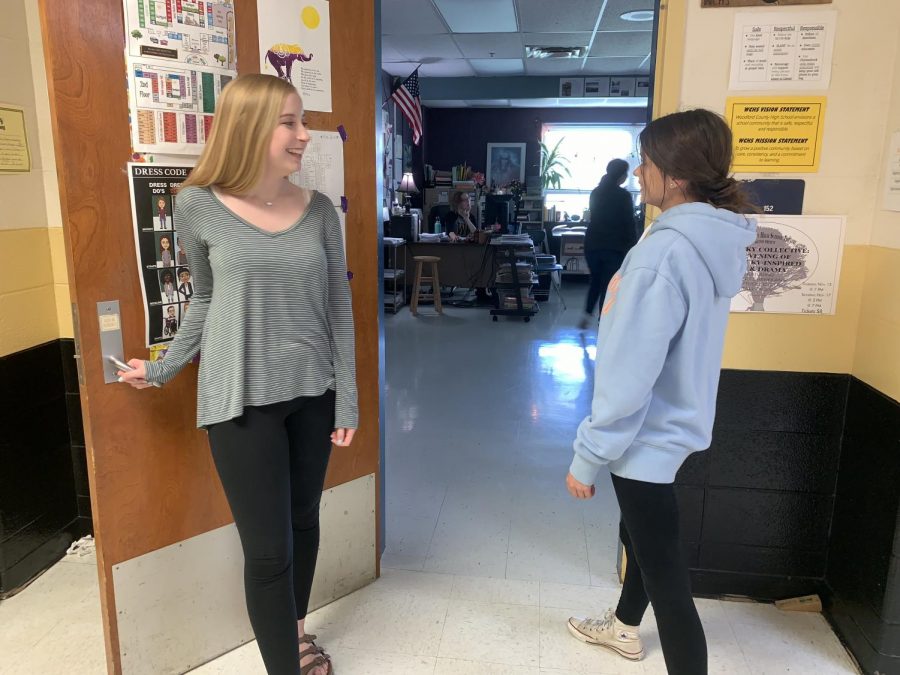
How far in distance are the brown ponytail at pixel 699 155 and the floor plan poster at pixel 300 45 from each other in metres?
0.92

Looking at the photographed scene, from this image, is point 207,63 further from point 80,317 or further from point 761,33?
point 761,33

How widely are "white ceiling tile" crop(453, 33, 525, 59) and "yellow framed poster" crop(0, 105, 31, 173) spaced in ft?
17.6

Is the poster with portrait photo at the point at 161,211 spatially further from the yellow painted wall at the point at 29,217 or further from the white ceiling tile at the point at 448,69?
the white ceiling tile at the point at 448,69

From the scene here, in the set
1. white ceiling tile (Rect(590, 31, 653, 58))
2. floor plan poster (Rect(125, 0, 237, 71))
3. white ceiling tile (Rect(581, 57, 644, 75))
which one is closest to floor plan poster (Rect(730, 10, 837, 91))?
floor plan poster (Rect(125, 0, 237, 71))

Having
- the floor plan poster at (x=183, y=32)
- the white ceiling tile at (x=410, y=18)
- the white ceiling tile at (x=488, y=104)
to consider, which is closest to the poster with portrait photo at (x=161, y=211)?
the floor plan poster at (x=183, y=32)

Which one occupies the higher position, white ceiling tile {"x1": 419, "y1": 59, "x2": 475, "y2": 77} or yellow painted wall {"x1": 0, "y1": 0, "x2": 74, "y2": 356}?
white ceiling tile {"x1": 419, "y1": 59, "x2": 475, "y2": 77}

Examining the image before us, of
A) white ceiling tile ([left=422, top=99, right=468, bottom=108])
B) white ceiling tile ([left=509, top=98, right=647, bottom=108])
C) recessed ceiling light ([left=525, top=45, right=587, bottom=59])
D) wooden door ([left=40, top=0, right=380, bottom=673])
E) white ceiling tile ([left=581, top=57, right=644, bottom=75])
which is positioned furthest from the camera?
white ceiling tile ([left=422, top=99, right=468, bottom=108])

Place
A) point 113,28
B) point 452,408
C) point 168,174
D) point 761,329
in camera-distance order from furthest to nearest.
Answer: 1. point 452,408
2. point 761,329
3. point 168,174
4. point 113,28

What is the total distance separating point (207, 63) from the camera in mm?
1587

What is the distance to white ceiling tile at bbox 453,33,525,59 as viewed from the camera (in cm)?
675

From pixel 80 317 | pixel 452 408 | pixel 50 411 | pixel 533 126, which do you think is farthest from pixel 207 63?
pixel 533 126

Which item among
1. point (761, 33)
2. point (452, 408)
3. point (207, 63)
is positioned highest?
point (761, 33)

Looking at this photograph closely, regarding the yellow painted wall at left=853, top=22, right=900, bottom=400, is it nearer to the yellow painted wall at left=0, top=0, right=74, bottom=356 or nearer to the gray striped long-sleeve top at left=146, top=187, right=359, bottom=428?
the gray striped long-sleeve top at left=146, top=187, right=359, bottom=428

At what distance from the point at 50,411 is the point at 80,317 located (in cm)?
103
